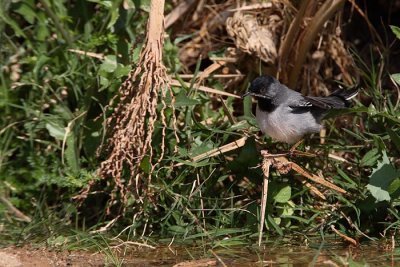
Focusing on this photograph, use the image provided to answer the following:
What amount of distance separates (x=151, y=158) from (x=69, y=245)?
32.1 inches

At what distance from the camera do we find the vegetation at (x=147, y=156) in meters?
5.26

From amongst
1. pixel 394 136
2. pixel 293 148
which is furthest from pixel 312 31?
pixel 394 136

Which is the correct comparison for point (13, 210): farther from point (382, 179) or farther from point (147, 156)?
point (382, 179)

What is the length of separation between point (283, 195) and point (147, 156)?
2.98 feet

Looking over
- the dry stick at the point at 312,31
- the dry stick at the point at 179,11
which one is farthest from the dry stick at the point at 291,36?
the dry stick at the point at 179,11

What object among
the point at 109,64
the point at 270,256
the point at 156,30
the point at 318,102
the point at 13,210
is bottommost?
the point at 13,210

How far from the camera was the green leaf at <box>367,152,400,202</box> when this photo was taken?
5027mm

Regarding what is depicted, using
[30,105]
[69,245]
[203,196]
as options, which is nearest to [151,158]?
[203,196]

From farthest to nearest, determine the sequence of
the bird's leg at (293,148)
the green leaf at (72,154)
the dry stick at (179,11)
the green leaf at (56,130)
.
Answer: the dry stick at (179,11) → the green leaf at (56,130) → the green leaf at (72,154) → the bird's leg at (293,148)

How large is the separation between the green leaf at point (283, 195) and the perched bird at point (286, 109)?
40 centimetres

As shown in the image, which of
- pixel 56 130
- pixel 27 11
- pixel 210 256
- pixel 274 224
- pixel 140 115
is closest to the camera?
pixel 210 256

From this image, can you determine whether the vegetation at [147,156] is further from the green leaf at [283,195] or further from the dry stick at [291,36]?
the dry stick at [291,36]

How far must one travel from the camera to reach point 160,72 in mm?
5340

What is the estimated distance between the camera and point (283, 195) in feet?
17.5
